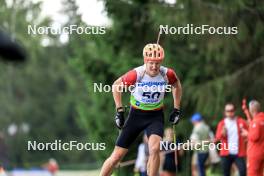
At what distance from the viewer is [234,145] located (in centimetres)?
1430

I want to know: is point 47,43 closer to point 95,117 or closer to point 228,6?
point 95,117

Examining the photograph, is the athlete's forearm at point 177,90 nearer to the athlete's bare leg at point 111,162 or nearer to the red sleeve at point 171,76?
the red sleeve at point 171,76

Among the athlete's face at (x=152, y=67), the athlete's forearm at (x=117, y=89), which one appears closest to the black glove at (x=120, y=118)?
the athlete's forearm at (x=117, y=89)

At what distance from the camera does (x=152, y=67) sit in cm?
944

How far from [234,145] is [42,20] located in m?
49.8

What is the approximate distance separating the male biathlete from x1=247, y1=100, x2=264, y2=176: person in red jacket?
336 centimetres

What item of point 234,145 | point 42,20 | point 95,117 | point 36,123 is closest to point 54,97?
point 36,123

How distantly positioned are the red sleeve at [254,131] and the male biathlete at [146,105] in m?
3.31

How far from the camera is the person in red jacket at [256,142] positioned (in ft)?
41.9

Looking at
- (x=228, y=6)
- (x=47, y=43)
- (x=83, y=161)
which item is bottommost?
(x=83, y=161)

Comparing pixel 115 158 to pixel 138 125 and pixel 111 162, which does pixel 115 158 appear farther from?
pixel 138 125

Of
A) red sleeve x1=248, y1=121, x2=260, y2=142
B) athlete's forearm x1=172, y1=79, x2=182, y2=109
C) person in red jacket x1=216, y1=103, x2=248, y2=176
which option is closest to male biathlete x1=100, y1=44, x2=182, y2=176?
athlete's forearm x1=172, y1=79, x2=182, y2=109

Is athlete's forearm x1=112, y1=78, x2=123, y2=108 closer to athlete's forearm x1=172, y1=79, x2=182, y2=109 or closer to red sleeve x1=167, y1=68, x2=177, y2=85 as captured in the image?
red sleeve x1=167, y1=68, x2=177, y2=85

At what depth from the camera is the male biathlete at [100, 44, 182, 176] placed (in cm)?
941
